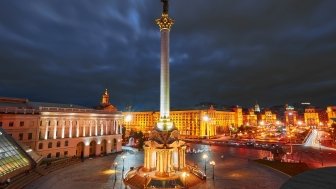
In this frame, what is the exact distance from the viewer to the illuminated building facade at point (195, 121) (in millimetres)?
140500

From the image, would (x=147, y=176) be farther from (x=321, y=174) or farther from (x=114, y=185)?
(x=321, y=174)

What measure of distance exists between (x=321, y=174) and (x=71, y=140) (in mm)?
61363

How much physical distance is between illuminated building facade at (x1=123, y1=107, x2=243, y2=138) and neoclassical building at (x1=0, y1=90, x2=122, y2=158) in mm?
59738

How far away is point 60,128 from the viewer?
62.3 meters

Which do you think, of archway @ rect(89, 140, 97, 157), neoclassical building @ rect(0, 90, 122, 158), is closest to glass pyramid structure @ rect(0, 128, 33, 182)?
neoclassical building @ rect(0, 90, 122, 158)

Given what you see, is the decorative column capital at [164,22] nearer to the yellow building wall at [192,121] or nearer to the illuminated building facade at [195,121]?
the illuminated building facade at [195,121]

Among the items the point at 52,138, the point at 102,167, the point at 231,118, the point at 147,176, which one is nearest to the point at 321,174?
the point at 147,176

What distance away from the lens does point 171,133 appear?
43.3 m

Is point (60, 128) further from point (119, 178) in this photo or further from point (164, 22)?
point (164, 22)

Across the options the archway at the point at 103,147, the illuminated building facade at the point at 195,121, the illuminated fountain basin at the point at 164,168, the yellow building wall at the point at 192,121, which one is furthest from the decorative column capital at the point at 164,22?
the yellow building wall at the point at 192,121

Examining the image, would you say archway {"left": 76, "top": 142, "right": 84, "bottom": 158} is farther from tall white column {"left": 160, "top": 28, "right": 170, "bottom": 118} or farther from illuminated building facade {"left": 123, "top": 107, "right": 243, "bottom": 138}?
illuminated building facade {"left": 123, "top": 107, "right": 243, "bottom": 138}

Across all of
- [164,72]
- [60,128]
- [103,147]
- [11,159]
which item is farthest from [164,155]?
[103,147]

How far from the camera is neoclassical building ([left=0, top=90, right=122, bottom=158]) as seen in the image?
54.6m

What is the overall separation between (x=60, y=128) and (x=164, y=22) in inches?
1560
